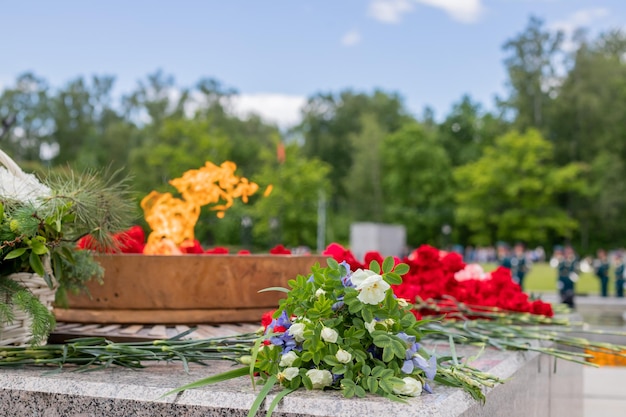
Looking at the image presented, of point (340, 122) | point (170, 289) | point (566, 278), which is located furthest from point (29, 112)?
point (170, 289)

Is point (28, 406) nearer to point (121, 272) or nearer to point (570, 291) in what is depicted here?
point (121, 272)

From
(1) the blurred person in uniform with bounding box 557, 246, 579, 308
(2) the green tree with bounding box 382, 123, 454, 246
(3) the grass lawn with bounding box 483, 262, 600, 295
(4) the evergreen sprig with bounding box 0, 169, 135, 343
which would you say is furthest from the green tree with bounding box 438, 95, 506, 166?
(4) the evergreen sprig with bounding box 0, 169, 135, 343

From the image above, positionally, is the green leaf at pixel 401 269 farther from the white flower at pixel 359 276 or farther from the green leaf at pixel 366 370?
the green leaf at pixel 366 370

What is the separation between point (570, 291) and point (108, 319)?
15.1m

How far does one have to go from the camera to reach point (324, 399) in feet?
6.21

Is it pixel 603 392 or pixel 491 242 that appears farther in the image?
pixel 491 242

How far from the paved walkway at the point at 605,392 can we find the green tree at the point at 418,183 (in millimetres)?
42674

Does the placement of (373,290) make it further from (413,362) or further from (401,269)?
(413,362)

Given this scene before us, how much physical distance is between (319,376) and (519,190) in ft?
151

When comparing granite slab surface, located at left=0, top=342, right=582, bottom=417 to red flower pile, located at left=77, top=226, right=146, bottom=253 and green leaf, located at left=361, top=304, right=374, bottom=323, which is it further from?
red flower pile, located at left=77, top=226, right=146, bottom=253

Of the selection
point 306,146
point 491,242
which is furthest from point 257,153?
point 491,242

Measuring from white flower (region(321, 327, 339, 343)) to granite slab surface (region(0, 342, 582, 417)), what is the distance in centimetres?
14

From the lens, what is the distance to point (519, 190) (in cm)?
4634

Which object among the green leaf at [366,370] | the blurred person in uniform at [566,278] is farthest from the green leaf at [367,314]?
the blurred person in uniform at [566,278]
